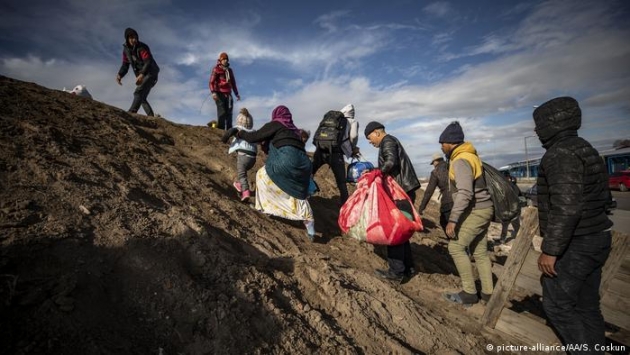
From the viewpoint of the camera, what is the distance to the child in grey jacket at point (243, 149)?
4.70 metres

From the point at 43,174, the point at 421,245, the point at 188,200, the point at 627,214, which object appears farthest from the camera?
the point at 627,214

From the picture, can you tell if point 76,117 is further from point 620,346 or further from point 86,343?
point 620,346

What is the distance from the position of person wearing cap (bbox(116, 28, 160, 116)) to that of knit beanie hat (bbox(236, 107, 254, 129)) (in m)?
3.30

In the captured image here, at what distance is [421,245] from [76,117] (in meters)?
6.61

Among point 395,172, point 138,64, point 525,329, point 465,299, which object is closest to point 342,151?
point 395,172

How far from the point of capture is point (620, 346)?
2586 millimetres

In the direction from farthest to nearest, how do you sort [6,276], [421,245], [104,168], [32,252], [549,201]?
[421,245] → [104,168] → [549,201] → [32,252] → [6,276]

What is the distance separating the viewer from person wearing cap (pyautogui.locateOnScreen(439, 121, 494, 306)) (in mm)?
3160

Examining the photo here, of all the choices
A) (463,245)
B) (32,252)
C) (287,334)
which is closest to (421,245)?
(463,245)

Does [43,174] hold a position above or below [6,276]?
above

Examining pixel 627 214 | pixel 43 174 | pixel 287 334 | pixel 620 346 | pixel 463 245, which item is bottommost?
pixel 627 214

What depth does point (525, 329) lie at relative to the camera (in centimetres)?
282

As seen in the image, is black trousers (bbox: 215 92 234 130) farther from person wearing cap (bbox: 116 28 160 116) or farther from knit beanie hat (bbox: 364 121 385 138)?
knit beanie hat (bbox: 364 121 385 138)

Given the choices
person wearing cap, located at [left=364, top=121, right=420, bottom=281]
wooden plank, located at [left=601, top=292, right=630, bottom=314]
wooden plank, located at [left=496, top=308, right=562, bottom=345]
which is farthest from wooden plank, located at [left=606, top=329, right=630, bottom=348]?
person wearing cap, located at [left=364, top=121, right=420, bottom=281]
